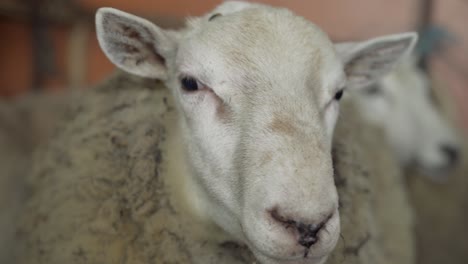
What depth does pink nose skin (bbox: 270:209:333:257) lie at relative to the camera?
1.30 meters

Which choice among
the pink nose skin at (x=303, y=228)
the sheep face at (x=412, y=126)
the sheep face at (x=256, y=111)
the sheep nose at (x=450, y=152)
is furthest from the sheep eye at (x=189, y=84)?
the sheep nose at (x=450, y=152)

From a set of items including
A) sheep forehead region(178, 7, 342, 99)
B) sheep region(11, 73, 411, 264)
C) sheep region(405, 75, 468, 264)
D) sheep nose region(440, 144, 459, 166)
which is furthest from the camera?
sheep nose region(440, 144, 459, 166)

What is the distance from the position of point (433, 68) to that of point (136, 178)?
3.93m

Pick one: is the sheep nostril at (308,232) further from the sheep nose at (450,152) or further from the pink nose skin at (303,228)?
the sheep nose at (450,152)

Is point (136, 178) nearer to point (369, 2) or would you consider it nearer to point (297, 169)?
point (297, 169)

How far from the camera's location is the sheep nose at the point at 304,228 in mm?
1305

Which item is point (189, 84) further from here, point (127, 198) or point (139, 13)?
point (139, 13)

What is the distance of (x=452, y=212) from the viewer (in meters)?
3.63

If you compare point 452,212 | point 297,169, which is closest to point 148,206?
point 297,169

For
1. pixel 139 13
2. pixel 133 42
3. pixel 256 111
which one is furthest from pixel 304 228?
pixel 139 13

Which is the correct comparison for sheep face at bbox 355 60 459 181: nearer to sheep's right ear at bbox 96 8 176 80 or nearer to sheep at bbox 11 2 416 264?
sheep at bbox 11 2 416 264

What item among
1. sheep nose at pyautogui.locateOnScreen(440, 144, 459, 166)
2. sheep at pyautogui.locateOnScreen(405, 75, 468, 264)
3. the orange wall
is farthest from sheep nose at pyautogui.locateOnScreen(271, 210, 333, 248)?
the orange wall

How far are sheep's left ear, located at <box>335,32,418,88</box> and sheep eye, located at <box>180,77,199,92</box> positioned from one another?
55cm

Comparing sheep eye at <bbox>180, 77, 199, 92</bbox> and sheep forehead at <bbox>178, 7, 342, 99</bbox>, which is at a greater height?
sheep forehead at <bbox>178, 7, 342, 99</bbox>
